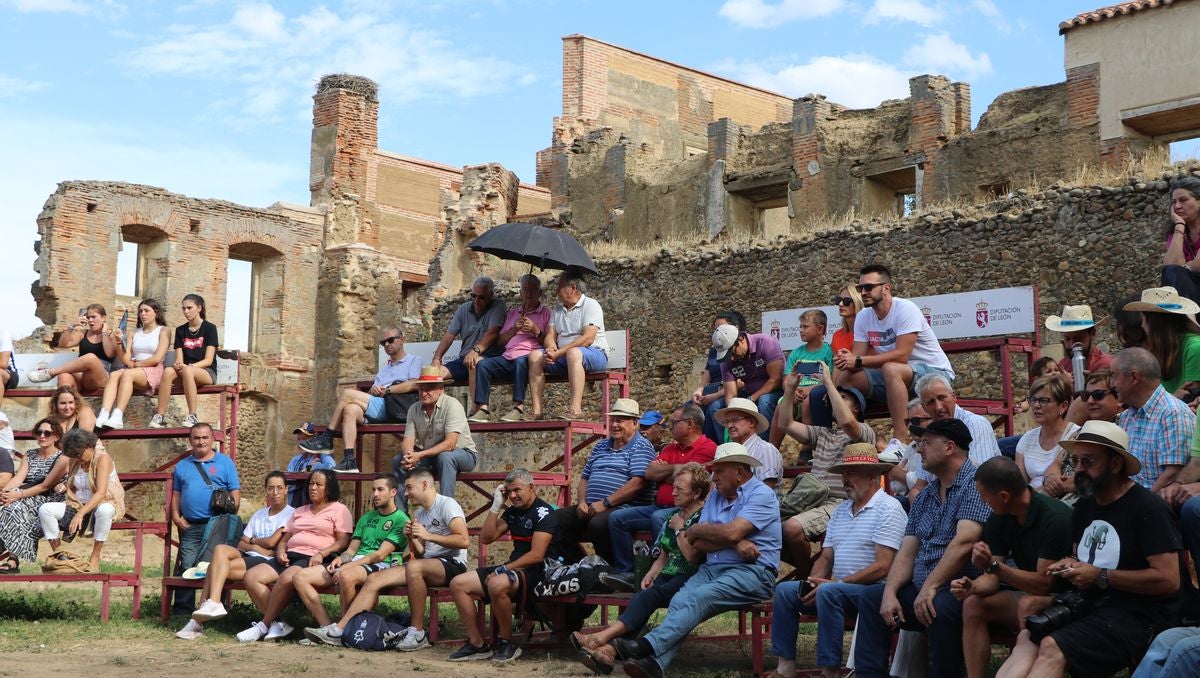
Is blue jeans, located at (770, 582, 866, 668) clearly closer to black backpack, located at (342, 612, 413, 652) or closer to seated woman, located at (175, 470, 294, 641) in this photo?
black backpack, located at (342, 612, 413, 652)

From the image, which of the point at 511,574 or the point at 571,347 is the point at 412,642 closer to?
the point at 511,574

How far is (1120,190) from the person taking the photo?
625 inches

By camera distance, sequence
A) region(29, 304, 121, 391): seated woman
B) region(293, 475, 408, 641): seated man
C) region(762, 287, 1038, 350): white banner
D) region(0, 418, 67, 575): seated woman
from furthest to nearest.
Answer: region(762, 287, 1038, 350): white banner
region(29, 304, 121, 391): seated woman
region(0, 418, 67, 575): seated woman
region(293, 475, 408, 641): seated man

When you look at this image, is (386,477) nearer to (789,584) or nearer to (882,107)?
(789,584)

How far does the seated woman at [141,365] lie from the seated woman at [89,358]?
14 cm

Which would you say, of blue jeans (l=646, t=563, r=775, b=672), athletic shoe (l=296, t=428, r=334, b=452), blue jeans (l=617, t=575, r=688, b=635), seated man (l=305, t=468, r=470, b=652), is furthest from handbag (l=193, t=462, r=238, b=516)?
blue jeans (l=646, t=563, r=775, b=672)

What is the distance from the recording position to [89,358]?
12617 mm

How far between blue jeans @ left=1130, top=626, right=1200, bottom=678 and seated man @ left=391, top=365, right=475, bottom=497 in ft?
21.1

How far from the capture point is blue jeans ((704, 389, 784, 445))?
10383 millimetres

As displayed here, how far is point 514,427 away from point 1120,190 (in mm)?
8646

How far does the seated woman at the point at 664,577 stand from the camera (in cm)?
819

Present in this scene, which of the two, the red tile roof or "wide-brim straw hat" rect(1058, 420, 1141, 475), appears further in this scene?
the red tile roof

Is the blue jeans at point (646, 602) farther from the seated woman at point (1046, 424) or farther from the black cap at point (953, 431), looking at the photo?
the seated woman at point (1046, 424)

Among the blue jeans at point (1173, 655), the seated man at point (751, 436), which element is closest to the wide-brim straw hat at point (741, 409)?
the seated man at point (751, 436)
